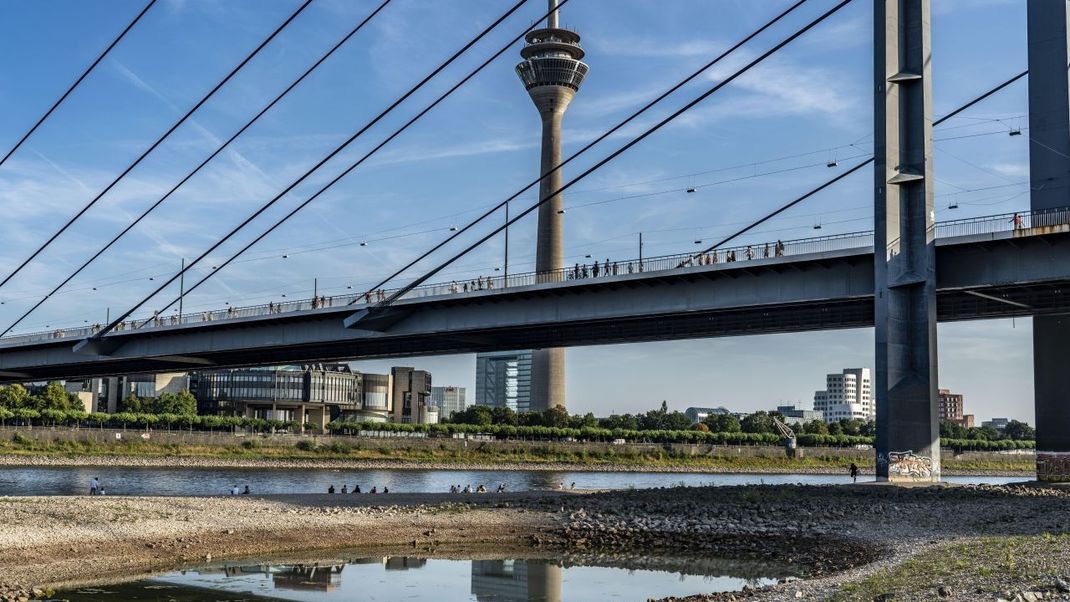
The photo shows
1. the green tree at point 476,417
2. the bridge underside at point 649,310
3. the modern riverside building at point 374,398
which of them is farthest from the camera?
the modern riverside building at point 374,398

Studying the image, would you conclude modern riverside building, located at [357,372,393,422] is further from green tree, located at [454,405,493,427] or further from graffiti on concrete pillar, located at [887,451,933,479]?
graffiti on concrete pillar, located at [887,451,933,479]

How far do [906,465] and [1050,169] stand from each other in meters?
14.4

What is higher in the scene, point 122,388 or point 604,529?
point 122,388

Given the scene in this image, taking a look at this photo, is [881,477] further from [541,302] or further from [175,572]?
[175,572]

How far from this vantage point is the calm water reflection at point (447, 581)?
27.9 m

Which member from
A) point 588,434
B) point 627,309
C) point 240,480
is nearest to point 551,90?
point 588,434

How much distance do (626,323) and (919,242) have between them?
1922 centimetres

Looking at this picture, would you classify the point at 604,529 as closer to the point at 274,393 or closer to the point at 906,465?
the point at 906,465

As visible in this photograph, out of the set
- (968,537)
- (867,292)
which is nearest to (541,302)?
(867,292)

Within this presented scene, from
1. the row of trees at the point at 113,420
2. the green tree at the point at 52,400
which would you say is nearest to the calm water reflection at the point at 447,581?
the row of trees at the point at 113,420

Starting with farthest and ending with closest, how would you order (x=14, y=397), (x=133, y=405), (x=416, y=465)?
(x=133, y=405), (x=14, y=397), (x=416, y=465)

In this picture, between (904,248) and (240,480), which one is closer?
(904,248)

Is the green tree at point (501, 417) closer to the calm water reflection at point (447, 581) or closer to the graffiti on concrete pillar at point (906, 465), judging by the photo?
the graffiti on concrete pillar at point (906, 465)

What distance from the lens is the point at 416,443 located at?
412ft
